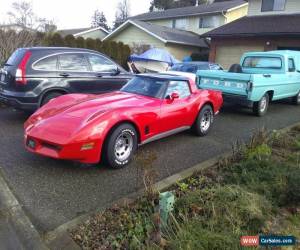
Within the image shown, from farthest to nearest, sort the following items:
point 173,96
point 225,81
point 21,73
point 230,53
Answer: point 230,53
point 225,81
point 21,73
point 173,96

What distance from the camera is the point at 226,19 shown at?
1167 inches

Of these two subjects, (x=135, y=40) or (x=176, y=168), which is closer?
(x=176, y=168)

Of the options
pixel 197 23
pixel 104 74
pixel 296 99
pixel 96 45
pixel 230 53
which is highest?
pixel 197 23

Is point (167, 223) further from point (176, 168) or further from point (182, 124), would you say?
point (182, 124)

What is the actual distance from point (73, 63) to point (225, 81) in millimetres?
4229

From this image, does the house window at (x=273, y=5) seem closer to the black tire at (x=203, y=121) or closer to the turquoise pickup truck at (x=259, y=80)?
the turquoise pickup truck at (x=259, y=80)

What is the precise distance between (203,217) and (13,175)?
2.76 meters

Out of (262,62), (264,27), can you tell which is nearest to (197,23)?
(264,27)

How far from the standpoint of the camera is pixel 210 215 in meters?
3.12

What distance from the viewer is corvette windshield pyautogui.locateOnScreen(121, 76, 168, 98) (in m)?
5.40

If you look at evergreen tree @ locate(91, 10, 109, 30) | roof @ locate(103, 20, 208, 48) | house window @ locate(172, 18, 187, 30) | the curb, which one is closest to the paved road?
the curb

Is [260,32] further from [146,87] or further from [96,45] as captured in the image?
[146,87]

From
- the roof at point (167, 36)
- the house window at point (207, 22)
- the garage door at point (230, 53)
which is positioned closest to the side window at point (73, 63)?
the garage door at point (230, 53)

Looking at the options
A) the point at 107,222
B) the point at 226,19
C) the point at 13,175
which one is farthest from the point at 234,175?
the point at 226,19
